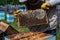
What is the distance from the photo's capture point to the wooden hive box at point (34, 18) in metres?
1.69

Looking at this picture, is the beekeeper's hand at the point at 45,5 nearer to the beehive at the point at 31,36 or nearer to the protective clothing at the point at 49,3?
the protective clothing at the point at 49,3

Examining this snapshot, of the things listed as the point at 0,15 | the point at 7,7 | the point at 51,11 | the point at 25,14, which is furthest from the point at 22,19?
the point at 0,15

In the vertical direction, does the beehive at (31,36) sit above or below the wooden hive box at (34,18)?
below

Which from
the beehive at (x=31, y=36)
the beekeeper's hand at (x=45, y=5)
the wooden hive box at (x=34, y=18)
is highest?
the beekeeper's hand at (x=45, y=5)

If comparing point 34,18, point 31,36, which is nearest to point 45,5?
point 34,18

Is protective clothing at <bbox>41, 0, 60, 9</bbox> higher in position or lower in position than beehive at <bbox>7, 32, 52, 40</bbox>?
higher

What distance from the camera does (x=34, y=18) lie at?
172cm

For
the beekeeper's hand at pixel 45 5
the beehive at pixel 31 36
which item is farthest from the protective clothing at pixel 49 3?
the beehive at pixel 31 36

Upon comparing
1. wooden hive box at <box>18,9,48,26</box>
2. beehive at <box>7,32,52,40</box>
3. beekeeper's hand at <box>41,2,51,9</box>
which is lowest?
beehive at <box>7,32,52,40</box>

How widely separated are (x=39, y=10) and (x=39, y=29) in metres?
0.19

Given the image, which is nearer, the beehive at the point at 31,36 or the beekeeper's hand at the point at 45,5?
the beehive at the point at 31,36

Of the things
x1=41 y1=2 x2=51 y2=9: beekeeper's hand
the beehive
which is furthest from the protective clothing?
the beehive

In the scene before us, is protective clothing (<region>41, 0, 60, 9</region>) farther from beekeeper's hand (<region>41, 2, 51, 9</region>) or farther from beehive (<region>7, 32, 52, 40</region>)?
beehive (<region>7, 32, 52, 40</region>)

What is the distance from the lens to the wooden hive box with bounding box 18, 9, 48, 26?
1687mm
